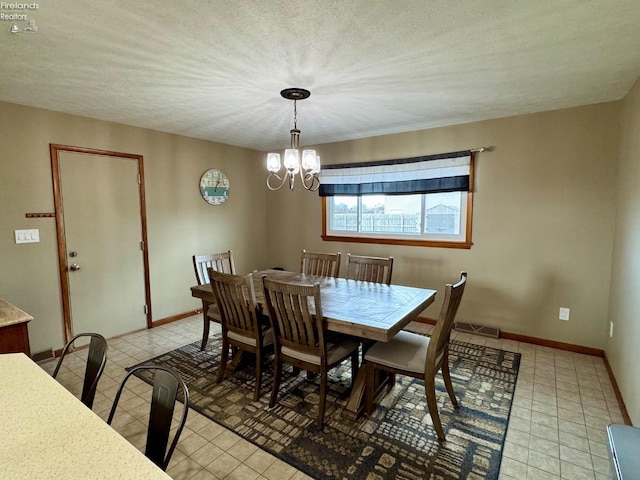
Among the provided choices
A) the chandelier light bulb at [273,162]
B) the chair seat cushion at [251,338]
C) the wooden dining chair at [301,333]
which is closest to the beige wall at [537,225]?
the chandelier light bulb at [273,162]

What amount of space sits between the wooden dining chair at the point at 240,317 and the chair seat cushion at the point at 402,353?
2.62 feet

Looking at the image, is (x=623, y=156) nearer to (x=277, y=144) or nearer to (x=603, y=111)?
(x=603, y=111)

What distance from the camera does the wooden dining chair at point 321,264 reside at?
3.45 meters

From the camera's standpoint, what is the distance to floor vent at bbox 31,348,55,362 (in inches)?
121

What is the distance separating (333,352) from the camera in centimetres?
225

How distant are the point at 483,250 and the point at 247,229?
3368 mm

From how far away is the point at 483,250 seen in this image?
362 cm

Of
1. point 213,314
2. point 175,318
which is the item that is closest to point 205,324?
point 213,314

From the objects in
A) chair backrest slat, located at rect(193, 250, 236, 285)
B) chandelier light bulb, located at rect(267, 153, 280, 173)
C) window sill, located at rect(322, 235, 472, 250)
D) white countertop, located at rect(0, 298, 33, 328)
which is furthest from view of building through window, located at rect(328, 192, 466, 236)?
white countertop, located at rect(0, 298, 33, 328)

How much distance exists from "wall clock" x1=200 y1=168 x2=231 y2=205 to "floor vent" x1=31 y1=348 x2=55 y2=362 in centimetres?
238

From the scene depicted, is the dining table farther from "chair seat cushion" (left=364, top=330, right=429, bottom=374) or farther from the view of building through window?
the view of building through window

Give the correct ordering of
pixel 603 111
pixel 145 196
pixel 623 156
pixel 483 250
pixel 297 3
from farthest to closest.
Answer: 1. pixel 145 196
2. pixel 483 250
3. pixel 603 111
4. pixel 623 156
5. pixel 297 3

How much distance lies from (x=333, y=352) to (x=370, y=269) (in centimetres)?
121

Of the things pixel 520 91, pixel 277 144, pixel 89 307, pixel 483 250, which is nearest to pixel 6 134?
pixel 89 307
